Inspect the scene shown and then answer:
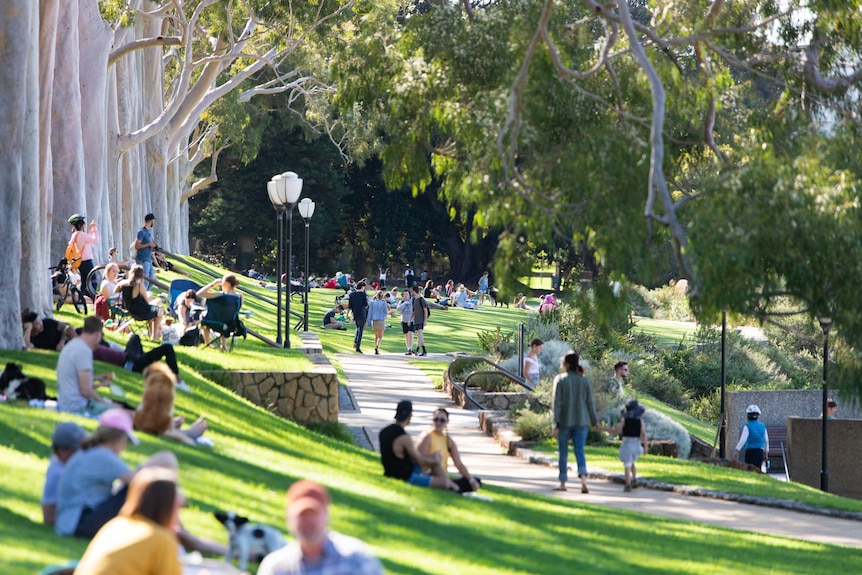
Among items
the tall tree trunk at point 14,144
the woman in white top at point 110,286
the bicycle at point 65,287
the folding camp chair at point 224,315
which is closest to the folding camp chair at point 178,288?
the bicycle at point 65,287

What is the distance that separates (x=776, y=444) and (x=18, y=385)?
16076 millimetres

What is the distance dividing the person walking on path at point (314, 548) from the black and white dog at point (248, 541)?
126 centimetres

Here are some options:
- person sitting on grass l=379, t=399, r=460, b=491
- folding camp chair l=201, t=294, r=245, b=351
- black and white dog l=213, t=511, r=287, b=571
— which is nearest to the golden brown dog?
person sitting on grass l=379, t=399, r=460, b=491

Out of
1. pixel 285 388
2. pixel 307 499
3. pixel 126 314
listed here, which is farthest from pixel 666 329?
pixel 307 499

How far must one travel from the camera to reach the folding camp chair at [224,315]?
62.7 feet

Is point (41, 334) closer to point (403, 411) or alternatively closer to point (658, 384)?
point (403, 411)

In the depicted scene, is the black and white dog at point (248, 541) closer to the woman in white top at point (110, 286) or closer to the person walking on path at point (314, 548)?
the person walking on path at point (314, 548)

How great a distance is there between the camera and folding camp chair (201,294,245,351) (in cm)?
1912

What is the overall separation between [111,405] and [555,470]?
6.90m

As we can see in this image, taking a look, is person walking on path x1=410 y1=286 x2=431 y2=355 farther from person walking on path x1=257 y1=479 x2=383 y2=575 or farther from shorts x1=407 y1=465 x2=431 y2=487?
person walking on path x1=257 y1=479 x2=383 y2=575

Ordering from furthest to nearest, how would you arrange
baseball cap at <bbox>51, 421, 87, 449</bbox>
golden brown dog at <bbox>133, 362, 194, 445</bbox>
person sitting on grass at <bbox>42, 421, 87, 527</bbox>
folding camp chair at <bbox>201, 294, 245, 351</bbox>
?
folding camp chair at <bbox>201, 294, 245, 351</bbox> → golden brown dog at <bbox>133, 362, 194, 445</bbox> → baseball cap at <bbox>51, 421, 87, 449</bbox> → person sitting on grass at <bbox>42, 421, 87, 527</bbox>

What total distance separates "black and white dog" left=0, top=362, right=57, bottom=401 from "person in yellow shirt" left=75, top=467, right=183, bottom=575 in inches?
271

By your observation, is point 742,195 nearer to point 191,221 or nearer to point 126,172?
point 126,172

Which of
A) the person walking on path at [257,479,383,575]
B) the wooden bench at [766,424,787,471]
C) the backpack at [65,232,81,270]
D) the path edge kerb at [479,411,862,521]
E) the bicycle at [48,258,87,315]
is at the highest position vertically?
the backpack at [65,232,81,270]
